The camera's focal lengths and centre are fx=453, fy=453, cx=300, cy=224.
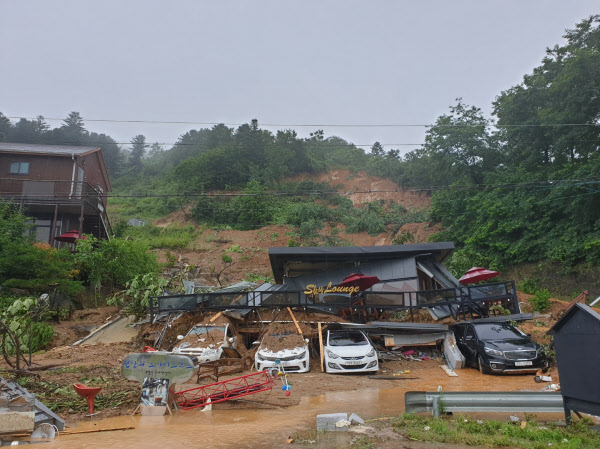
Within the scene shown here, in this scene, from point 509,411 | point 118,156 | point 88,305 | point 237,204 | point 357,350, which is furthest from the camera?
point 118,156

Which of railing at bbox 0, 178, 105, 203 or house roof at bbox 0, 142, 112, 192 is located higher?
house roof at bbox 0, 142, 112, 192

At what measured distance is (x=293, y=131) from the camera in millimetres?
66500

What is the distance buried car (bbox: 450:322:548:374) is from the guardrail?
5200 millimetres

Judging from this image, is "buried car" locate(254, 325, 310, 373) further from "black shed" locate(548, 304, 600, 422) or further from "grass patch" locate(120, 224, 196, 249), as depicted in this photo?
"grass patch" locate(120, 224, 196, 249)

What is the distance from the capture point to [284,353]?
44.8 ft

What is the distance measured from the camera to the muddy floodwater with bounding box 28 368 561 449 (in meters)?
6.90

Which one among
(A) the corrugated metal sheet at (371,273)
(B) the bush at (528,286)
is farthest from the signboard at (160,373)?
(B) the bush at (528,286)

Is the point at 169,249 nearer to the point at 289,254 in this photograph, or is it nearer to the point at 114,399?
the point at 289,254

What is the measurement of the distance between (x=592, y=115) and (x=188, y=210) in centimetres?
4280

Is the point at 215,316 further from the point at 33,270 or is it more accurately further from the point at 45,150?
the point at 45,150

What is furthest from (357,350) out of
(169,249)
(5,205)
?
(169,249)

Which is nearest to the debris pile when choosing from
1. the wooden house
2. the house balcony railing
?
the wooden house

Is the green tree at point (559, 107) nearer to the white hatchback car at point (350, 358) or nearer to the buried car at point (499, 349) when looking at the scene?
the buried car at point (499, 349)

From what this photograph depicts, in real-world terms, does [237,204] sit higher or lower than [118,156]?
lower
